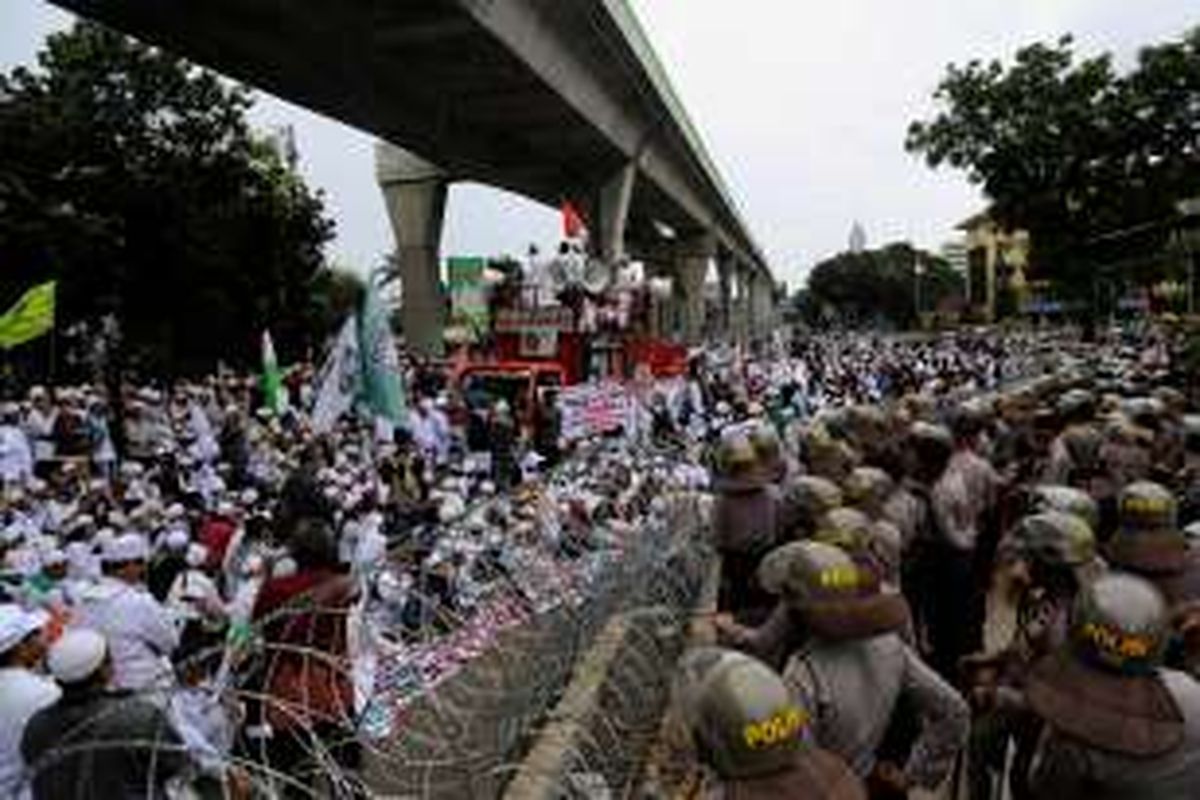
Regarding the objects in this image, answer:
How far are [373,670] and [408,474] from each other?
861 centimetres

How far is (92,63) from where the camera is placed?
113 ft

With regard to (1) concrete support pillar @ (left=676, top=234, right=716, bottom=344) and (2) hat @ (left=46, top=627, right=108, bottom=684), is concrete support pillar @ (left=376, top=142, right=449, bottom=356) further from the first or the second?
(2) hat @ (left=46, top=627, right=108, bottom=684)

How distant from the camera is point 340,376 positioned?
8891mm

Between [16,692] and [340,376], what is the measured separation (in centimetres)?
443

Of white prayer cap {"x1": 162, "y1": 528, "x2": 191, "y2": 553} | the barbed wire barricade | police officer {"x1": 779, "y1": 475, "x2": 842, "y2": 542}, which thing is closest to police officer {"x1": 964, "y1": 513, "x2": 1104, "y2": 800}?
police officer {"x1": 779, "y1": 475, "x2": 842, "y2": 542}

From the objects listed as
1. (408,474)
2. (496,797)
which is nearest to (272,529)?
(408,474)

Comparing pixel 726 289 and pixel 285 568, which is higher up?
pixel 726 289

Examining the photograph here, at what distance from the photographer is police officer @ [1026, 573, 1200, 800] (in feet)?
11.0

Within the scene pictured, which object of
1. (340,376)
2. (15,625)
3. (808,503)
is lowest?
(15,625)

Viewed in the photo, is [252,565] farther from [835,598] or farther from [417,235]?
[417,235]

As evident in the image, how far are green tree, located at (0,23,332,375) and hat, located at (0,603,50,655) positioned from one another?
26.1 metres

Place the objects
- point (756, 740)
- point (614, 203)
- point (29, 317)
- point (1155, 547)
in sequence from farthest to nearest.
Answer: point (614, 203) < point (29, 317) < point (1155, 547) < point (756, 740)

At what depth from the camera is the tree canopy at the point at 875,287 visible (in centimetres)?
11875

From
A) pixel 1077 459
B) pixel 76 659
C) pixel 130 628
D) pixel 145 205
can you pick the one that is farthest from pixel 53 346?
pixel 76 659
